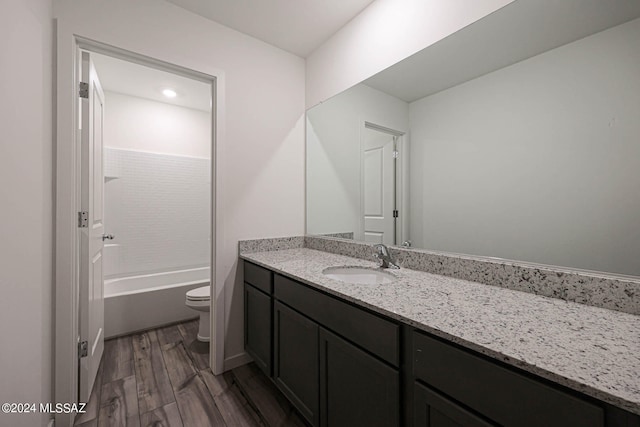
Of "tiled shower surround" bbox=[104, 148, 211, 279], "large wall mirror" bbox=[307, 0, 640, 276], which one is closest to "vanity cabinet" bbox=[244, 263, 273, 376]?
"large wall mirror" bbox=[307, 0, 640, 276]

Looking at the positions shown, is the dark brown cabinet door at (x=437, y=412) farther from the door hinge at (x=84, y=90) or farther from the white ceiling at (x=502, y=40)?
the door hinge at (x=84, y=90)

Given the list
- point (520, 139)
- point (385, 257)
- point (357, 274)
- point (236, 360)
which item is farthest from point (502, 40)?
point (236, 360)

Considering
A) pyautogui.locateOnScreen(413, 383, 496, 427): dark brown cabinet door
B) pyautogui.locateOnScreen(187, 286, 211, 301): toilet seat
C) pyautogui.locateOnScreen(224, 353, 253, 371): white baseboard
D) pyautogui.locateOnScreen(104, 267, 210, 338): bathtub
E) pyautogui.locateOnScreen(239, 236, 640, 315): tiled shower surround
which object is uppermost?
pyautogui.locateOnScreen(239, 236, 640, 315): tiled shower surround

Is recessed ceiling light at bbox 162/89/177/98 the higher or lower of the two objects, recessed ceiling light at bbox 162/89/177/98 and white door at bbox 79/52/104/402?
the higher

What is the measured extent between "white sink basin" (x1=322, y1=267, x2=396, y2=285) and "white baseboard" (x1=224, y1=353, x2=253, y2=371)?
0.99 meters

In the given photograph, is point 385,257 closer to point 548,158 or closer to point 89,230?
point 548,158

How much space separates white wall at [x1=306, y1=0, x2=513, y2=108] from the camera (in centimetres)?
126

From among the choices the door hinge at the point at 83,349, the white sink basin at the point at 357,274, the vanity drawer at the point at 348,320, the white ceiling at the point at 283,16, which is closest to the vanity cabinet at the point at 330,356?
the vanity drawer at the point at 348,320

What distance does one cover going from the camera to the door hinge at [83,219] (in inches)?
56.2

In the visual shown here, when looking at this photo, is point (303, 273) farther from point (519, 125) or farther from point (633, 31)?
point (633, 31)

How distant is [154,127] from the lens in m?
3.10

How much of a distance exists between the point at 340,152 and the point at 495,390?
170 cm

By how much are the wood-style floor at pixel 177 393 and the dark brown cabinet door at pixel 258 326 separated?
16cm

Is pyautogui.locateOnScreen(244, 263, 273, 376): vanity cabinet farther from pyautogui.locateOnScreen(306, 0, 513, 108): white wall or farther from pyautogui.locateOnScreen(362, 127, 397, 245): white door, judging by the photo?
pyautogui.locateOnScreen(306, 0, 513, 108): white wall
